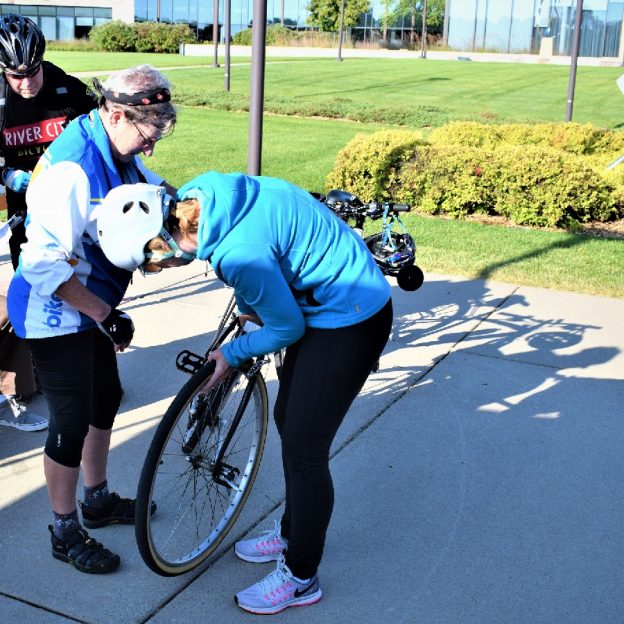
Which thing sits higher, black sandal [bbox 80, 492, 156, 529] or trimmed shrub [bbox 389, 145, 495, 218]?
trimmed shrub [bbox 389, 145, 495, 218]

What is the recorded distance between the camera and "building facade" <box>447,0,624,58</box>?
55.4 meters

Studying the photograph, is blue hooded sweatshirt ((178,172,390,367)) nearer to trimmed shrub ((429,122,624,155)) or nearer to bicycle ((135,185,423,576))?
bicycle ((135,185,423,576))

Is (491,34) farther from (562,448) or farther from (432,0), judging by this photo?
(562,448)

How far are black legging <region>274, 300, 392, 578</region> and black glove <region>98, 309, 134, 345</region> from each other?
1.90 feet

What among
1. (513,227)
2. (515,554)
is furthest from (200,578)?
(513,227)

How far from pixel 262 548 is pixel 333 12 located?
59.7m

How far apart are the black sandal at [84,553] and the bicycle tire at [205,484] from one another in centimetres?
19

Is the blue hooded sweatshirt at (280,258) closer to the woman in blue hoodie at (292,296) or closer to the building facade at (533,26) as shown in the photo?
the woman in blue hoodie at (292,296)

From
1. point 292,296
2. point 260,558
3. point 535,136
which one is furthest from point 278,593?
point 535,136

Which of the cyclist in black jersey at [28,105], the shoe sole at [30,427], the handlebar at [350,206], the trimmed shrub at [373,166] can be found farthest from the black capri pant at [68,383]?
the trimmed shrub at [373,166]

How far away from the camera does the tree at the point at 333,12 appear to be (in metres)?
58.9

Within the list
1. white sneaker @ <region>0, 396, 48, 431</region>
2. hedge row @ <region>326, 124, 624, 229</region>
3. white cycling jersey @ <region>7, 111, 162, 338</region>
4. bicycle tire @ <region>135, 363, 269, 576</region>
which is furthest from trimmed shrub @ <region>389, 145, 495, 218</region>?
white cycling jersey @ <region>7, 111, 162, 338</region>

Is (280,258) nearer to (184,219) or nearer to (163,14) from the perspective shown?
(184,219)

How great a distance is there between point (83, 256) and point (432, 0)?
66239mm
